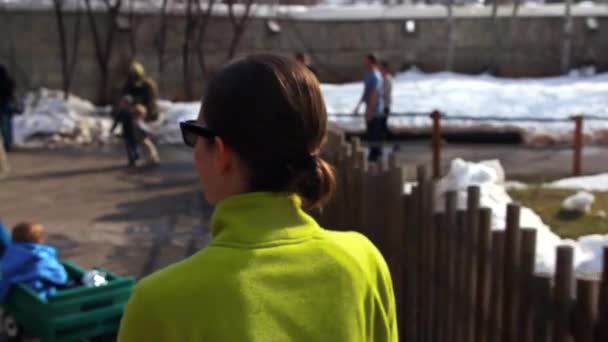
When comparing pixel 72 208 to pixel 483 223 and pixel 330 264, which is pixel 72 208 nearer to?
pixel 483 223

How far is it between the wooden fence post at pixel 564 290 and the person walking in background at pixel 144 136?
9312mm

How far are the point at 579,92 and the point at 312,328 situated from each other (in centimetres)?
1741

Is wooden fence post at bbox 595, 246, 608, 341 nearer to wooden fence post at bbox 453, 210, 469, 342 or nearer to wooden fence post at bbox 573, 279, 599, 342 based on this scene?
wooden fence post at bbox 573, 279, 599, 342

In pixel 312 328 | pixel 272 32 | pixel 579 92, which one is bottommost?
pixel 579 92

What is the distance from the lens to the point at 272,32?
63.2 feet

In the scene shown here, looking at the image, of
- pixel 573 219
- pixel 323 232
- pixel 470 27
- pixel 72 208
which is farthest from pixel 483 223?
pixel 470 27

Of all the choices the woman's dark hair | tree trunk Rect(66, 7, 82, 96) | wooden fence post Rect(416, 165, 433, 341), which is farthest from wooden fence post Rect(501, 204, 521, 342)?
tree trunk Rect(66, 7, 82, 96)

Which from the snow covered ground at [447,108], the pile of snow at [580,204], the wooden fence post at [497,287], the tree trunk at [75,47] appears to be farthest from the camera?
the tree trunk at [75,47]

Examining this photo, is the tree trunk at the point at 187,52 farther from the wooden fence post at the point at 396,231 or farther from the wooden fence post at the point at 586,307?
the wooden fence post at the point at 586,307

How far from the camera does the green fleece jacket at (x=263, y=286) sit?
150 cm

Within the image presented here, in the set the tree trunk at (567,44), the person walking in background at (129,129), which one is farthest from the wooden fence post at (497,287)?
the tree trunk at (567,44)

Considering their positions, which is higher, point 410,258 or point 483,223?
point 483,223

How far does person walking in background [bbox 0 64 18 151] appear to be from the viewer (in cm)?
1362

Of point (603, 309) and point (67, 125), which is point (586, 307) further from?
point (67, 125)
